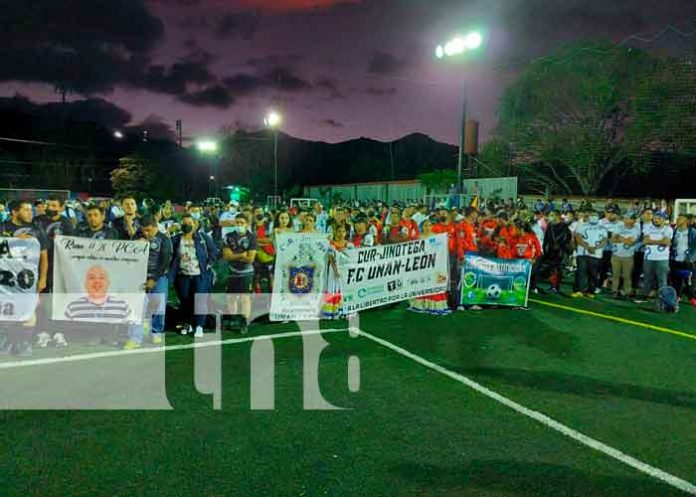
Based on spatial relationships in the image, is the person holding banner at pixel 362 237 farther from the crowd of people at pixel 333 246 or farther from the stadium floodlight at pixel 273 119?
the stadium floodlight at pixel 273 119

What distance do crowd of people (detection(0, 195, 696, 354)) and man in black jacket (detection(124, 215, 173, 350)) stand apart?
0.01 m

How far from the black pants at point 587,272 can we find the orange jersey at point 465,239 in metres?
2.87

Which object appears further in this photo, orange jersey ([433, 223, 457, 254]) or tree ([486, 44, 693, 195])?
tree ([486, 44, 693, 195])

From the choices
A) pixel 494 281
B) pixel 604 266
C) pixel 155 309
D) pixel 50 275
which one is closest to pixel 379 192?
pixel 604 266

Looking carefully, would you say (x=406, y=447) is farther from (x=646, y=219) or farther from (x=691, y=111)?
(x=691, y=111)

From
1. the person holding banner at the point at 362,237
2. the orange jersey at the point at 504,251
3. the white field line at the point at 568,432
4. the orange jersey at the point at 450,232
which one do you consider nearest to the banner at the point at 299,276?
the person holding banner at the point at 362,237

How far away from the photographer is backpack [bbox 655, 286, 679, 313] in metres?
10.5

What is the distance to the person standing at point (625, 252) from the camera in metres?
12.1

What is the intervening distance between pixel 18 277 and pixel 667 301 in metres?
10.4

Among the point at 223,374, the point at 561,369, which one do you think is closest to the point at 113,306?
the point at 223,374

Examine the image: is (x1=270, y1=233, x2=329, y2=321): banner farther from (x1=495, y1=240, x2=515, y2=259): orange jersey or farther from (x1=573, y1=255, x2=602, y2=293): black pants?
(x1=573, y1=255, x2=602, y2=293): black pants

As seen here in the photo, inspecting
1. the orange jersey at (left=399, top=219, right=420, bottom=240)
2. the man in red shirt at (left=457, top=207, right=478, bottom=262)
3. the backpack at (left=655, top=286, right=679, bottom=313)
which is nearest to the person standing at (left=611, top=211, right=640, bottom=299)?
the backpack at (left=655, top=286, right=679, bottom=313)

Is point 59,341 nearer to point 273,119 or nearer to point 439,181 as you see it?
point 273,119

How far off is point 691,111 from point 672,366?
105 ft
